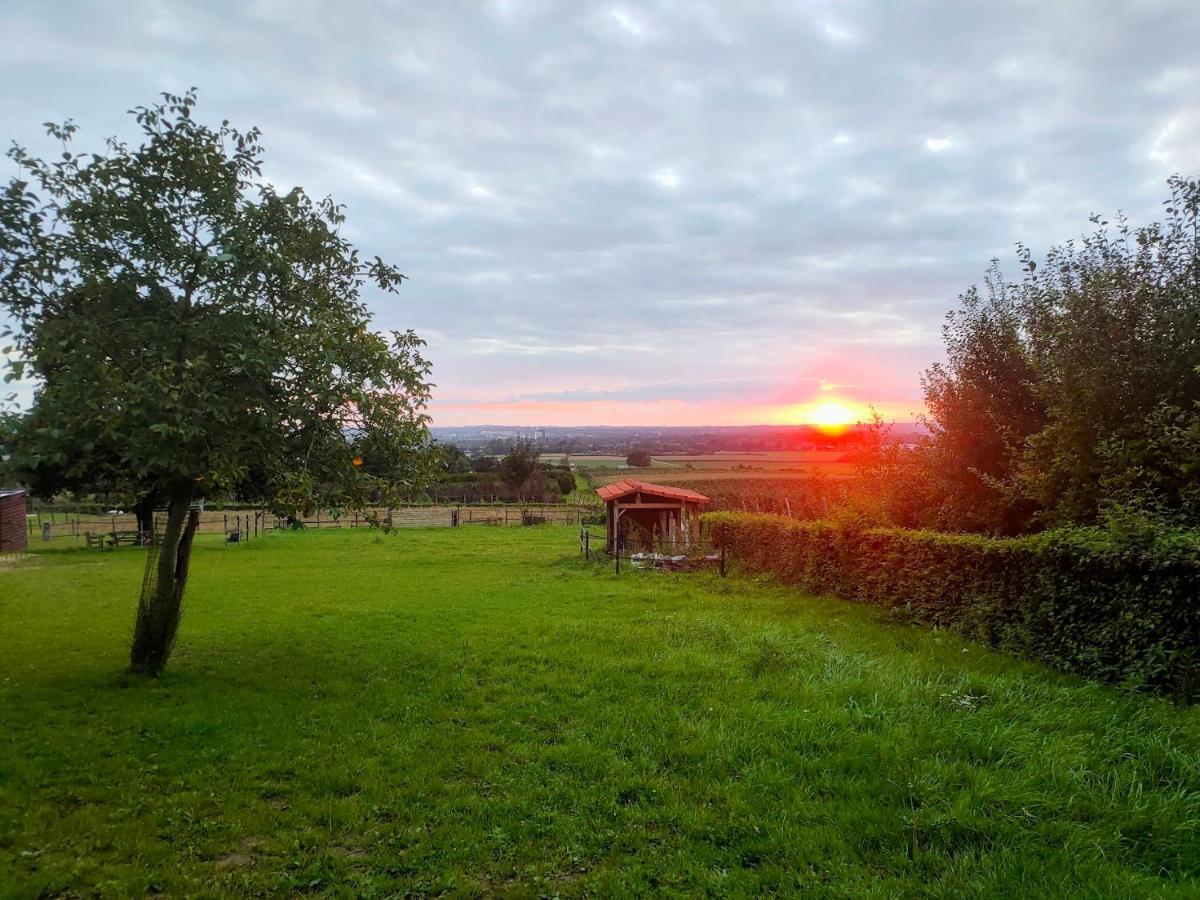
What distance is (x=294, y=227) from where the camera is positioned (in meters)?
7.84

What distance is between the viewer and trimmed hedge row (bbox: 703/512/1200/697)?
6.30 m

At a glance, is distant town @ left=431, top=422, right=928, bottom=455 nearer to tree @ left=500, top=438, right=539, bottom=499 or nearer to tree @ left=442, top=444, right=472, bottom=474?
tree @ left=500, top=438, right=539, bottom=499

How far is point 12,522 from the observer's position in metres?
25.4

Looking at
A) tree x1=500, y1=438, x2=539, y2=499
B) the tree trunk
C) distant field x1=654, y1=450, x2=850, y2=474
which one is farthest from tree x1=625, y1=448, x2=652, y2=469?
the tree trunk

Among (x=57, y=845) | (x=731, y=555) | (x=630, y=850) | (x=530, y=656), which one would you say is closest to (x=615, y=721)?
(x=630, y=850)

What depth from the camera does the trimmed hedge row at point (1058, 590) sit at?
6.30 m

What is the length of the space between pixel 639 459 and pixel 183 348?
180 ft

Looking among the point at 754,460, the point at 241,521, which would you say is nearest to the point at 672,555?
the point at 241,521

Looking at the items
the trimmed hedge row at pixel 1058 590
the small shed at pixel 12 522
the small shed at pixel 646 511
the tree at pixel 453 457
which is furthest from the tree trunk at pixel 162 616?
the small shed at pixel 12 522

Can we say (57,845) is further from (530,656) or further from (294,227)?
(294,227)

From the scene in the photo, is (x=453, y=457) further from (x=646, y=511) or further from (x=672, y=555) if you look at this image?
(x=646, y=511)

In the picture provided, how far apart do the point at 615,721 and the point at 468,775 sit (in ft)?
4.91

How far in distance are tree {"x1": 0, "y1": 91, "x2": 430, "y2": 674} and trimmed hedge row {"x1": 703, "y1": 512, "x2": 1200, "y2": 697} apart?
7.83m

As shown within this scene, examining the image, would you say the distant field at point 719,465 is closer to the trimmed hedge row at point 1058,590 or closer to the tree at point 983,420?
the tree at point 983,420
